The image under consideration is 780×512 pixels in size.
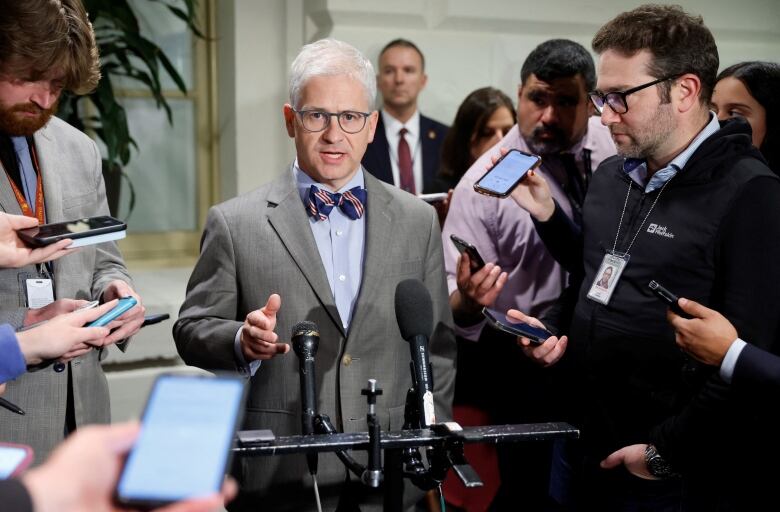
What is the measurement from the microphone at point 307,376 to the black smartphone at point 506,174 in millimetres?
805

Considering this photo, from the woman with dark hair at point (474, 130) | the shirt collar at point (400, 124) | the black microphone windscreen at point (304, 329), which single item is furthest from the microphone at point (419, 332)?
the shirt collar at point (400, 124)

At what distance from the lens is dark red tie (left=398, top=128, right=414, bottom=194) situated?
373 centimetres

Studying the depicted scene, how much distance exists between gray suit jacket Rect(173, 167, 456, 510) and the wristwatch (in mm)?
456

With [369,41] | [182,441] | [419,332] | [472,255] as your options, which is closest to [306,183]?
[472,255]

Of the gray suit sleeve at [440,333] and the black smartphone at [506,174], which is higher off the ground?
the black smartphone at [506,174]

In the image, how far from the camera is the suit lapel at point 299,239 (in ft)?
5.72

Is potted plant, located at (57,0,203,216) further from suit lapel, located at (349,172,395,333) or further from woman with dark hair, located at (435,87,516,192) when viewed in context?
suit lapel, located at (349,172,395,333)

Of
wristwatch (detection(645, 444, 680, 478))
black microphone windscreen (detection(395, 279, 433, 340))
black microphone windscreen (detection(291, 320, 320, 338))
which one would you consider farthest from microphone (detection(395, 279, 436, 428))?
wristwatch (detection(645, 444, 680, 478))

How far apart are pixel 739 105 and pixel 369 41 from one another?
203cm

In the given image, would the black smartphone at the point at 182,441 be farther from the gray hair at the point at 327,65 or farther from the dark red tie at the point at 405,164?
the dark red tie at the point at 405,164

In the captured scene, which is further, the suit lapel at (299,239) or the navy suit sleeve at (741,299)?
the suit lapel at (299,239)

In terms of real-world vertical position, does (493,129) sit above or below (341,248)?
Result: above

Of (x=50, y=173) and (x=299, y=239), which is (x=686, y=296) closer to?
(x=299, y=239)

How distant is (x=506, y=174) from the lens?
2.05 metres
